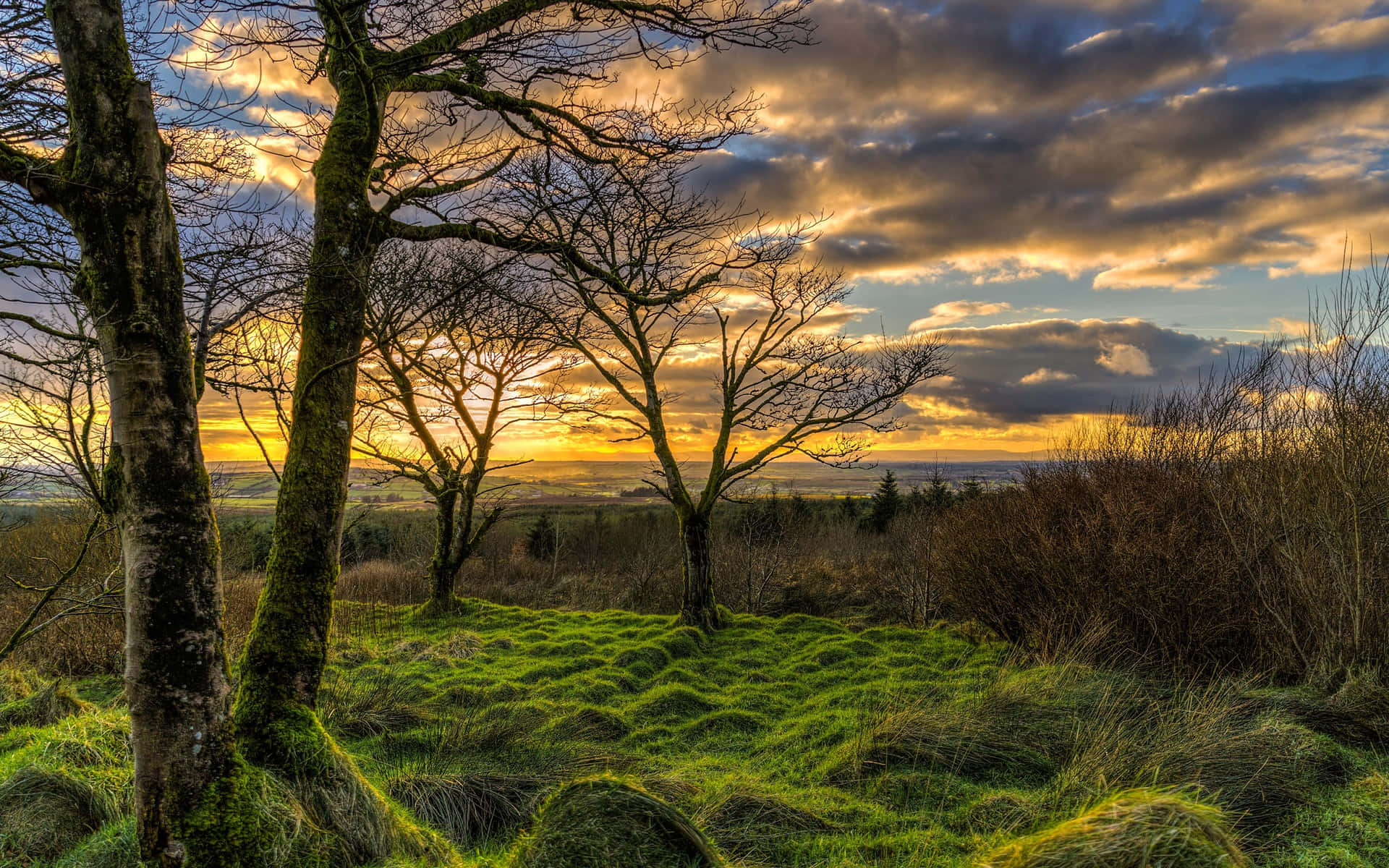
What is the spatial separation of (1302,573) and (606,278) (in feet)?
31.4

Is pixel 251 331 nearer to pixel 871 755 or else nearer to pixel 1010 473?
pixel 871 755

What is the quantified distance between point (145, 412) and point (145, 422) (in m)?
0.04

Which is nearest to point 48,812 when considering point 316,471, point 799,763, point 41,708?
point 316,471

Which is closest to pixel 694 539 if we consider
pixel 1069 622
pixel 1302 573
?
pixel 1069 622

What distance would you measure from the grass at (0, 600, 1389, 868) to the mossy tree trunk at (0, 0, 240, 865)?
19.7 inches

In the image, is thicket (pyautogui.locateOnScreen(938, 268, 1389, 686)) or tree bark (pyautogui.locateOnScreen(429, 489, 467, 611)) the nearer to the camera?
thicket (pyautogui.locateOnScreen(938, 268, 1389, 686))

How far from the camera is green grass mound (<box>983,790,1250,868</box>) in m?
2.02

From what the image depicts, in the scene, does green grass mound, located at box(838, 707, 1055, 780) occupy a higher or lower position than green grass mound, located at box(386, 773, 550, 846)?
lower

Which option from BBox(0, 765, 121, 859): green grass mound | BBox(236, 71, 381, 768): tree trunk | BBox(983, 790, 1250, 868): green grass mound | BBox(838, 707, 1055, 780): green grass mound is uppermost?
BBox(236, 71, 381, 768): tree trunk

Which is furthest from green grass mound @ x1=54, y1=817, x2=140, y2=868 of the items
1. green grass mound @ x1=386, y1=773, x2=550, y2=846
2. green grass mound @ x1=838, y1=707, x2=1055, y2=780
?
green grass mound @ x1=838, y1=707, x2=1055, y2=780

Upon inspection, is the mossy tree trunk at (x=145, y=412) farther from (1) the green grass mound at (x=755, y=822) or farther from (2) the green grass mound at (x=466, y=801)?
(1) the green grass mound at (x=755, y=822)

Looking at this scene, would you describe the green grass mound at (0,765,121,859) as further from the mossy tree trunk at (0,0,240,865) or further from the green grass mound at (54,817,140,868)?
the mossy tree trunk at (0,0,240,865)

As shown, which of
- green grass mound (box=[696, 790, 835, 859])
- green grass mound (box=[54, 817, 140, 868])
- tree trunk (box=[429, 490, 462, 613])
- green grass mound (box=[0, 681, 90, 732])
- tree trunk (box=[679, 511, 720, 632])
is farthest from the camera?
tree trunk (box=[429, 490, 462, 613])

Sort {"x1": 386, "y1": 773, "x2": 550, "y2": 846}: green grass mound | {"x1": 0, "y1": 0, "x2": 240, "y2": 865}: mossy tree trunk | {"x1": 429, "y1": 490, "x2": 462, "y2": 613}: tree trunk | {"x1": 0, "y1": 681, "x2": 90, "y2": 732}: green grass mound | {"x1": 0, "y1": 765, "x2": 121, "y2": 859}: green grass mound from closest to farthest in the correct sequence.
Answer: {"x1": 0, "y1": 0, "x2": 240, "y2": 865}: mossy tree trunk < {"x1": 0, "y1": 765, "x2": 121, "y2": 859}: green grass mound < {"x1": 386, "y1": 773, "x2": 550, "y2": 846}: green grass mound < {"x1": 0, "y1": 681, "x2": 90, "y2": 732}: green grass mound < {"x1": 429, "y1": 490, "x2": 462, "y2": 613}: tree trunk
